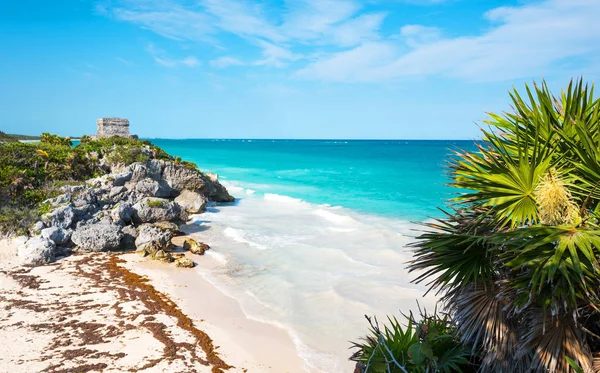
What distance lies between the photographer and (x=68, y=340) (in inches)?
310

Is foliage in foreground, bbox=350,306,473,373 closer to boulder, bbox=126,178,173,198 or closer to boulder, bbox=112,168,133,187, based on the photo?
boulder, bbox=126,178,173,198

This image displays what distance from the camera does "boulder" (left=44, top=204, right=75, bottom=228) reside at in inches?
580

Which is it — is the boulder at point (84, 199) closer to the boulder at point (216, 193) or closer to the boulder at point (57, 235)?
the boulder at point (57, 235)

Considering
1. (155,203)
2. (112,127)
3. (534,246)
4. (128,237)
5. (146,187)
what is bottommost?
(128,237)

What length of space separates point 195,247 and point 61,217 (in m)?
5.14

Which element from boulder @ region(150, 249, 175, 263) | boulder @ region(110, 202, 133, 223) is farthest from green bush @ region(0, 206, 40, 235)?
boulder @ region(150, 249, 175, 263)

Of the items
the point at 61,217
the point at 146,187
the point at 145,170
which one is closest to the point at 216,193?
the point at 145,170

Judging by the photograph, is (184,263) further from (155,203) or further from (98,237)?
(155,203)

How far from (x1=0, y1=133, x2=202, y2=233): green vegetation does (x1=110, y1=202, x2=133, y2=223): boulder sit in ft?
8.19

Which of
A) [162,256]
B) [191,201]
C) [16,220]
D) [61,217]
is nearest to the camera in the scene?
[162,256]

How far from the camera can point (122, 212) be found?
1595cm

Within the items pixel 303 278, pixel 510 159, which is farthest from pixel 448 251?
pixel 303 278

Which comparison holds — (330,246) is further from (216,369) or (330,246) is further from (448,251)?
(448,251)

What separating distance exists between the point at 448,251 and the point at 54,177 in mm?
20712
